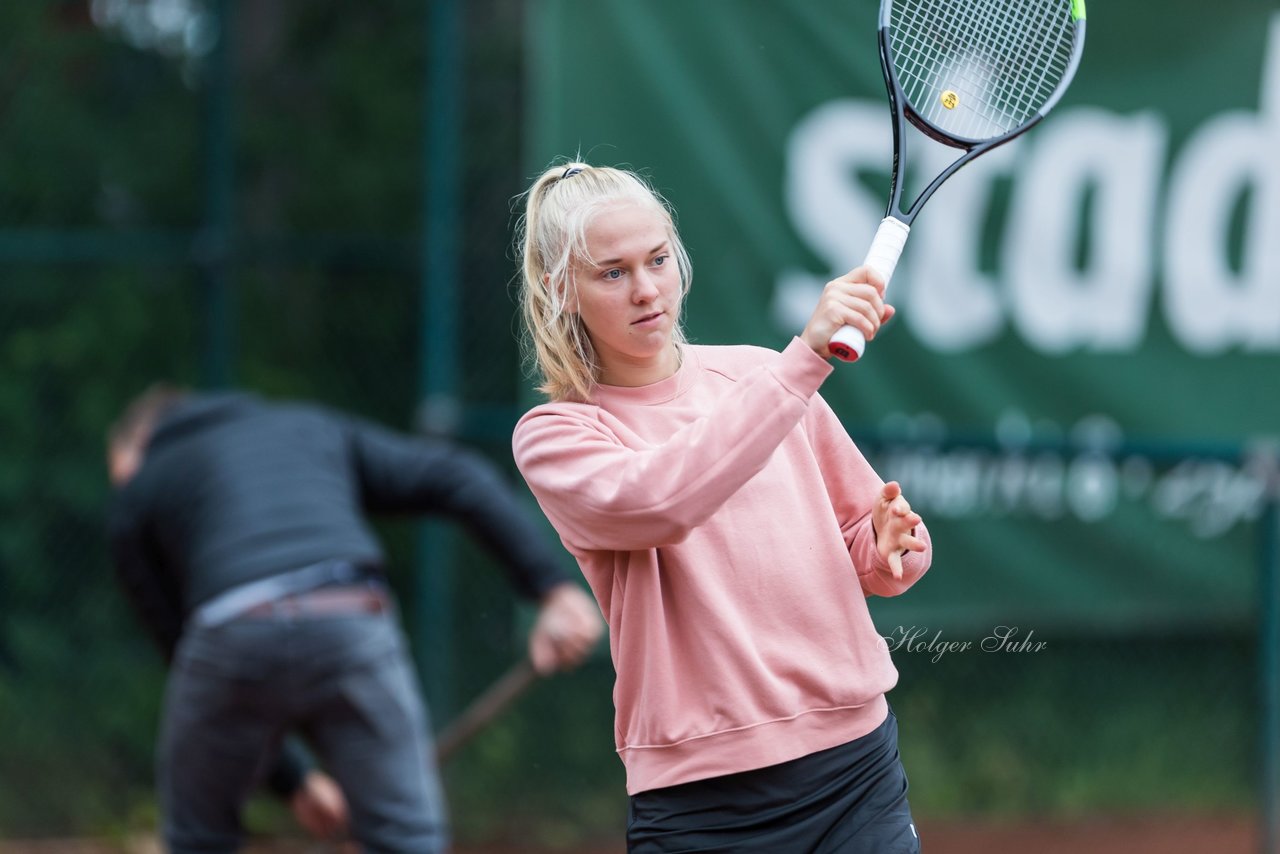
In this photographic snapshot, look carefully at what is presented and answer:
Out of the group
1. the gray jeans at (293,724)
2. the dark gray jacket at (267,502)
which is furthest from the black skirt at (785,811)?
the dark gray jacket at (267,502)

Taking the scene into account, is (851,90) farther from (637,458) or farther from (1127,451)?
(637,458)

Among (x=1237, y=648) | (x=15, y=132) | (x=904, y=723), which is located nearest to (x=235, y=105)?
(x=15, y=132)

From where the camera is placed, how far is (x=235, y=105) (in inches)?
224

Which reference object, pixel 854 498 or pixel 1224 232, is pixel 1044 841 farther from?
pixel 854 498

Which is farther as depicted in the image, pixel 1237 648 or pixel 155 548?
pixel 1237 648

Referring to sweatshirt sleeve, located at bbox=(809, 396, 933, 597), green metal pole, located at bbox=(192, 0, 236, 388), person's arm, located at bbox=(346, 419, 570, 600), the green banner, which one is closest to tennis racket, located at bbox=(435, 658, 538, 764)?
person's arm, located at bbox=(346, 419, 570, 600)

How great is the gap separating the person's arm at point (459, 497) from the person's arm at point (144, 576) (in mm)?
509

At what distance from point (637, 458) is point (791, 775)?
1.53ft

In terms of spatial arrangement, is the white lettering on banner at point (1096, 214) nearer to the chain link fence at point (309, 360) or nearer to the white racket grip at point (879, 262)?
the chain link fence at point (309, 360)

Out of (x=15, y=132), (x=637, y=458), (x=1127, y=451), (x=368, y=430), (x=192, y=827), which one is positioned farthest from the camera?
(x=15, y=132)

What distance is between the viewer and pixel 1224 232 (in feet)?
17.8

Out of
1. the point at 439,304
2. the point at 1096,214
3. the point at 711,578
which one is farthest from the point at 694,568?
the point at 1096,214

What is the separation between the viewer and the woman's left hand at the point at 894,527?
86.3 inches

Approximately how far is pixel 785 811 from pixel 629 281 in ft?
2.33
